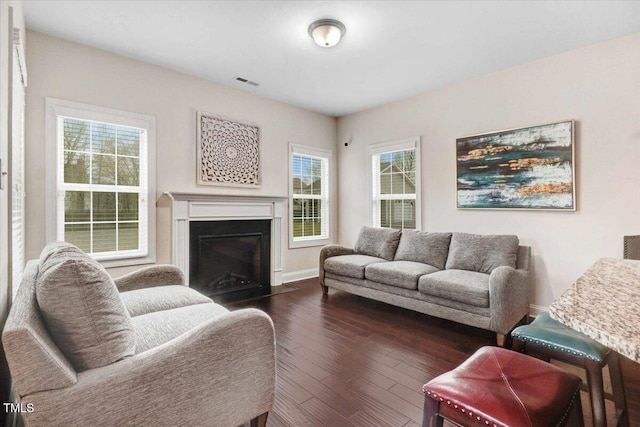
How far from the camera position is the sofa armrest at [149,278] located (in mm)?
2473

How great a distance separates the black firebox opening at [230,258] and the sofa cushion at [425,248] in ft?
6.05

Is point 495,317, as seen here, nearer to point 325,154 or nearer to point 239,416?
point 239,416

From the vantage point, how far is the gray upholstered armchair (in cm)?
104

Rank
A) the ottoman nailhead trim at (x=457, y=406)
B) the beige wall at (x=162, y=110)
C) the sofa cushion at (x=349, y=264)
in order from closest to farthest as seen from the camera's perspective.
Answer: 1. the ottoman nailhead trim at (x=457, y=406)
2. the beige wall at (x=162, y=110)
3. the sofa cushion at (x=349, y=264)

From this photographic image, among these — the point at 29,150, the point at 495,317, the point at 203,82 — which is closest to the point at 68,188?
the point at 29,150

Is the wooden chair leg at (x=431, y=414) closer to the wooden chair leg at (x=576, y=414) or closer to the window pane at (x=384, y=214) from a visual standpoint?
the wooden chair leg at (x=576, y=414)

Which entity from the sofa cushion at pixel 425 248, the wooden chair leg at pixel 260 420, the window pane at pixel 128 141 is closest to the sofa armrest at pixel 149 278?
the wooden chair leg at pixel 260 420

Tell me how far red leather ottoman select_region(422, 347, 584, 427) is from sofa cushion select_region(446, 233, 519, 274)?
88.9 inches

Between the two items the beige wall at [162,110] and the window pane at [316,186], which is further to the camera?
the window pane at [316,186]

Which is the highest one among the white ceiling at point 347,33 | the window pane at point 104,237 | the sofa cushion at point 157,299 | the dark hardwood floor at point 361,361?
the white ceiling at point 347,33

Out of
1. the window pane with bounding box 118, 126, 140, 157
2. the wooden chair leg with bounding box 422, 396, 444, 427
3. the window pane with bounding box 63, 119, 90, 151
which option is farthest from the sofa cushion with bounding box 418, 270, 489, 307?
the window pane with bounding box 63, 119, 90, 151

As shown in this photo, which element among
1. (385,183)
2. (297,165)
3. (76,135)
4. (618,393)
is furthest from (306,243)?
(618,393)

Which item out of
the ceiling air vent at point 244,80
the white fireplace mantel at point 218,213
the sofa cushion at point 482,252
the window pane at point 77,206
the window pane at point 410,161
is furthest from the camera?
the window pane at point 410,161

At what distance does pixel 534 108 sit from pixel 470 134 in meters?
0.70
